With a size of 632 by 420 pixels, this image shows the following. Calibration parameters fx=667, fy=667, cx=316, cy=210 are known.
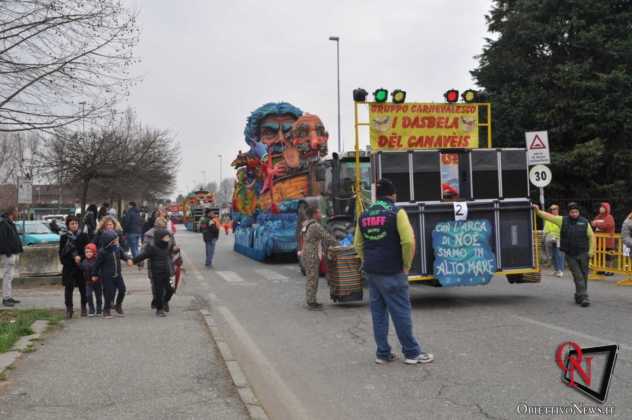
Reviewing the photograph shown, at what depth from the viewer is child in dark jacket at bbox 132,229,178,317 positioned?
10570mm

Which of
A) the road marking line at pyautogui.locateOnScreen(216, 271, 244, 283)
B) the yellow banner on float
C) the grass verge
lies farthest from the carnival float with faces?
the grass verge

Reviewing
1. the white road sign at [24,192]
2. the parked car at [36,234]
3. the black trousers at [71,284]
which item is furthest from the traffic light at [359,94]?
the parked car at [36,234]

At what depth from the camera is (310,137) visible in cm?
2159

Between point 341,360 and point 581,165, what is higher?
point 581,165

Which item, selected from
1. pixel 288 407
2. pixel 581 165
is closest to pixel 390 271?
pixel 288 407

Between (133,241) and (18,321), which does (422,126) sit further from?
(133,241)

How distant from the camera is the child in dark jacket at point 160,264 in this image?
10.6 metres

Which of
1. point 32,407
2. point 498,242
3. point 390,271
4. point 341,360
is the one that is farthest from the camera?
point 498,242

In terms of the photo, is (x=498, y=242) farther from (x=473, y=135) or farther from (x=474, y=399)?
(x=474, y=399)

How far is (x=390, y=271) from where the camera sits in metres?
6.77

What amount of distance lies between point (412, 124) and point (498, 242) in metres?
2.49

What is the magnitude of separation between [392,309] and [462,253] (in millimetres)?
4036

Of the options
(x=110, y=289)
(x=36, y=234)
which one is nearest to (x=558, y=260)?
(x=110, y=289)
